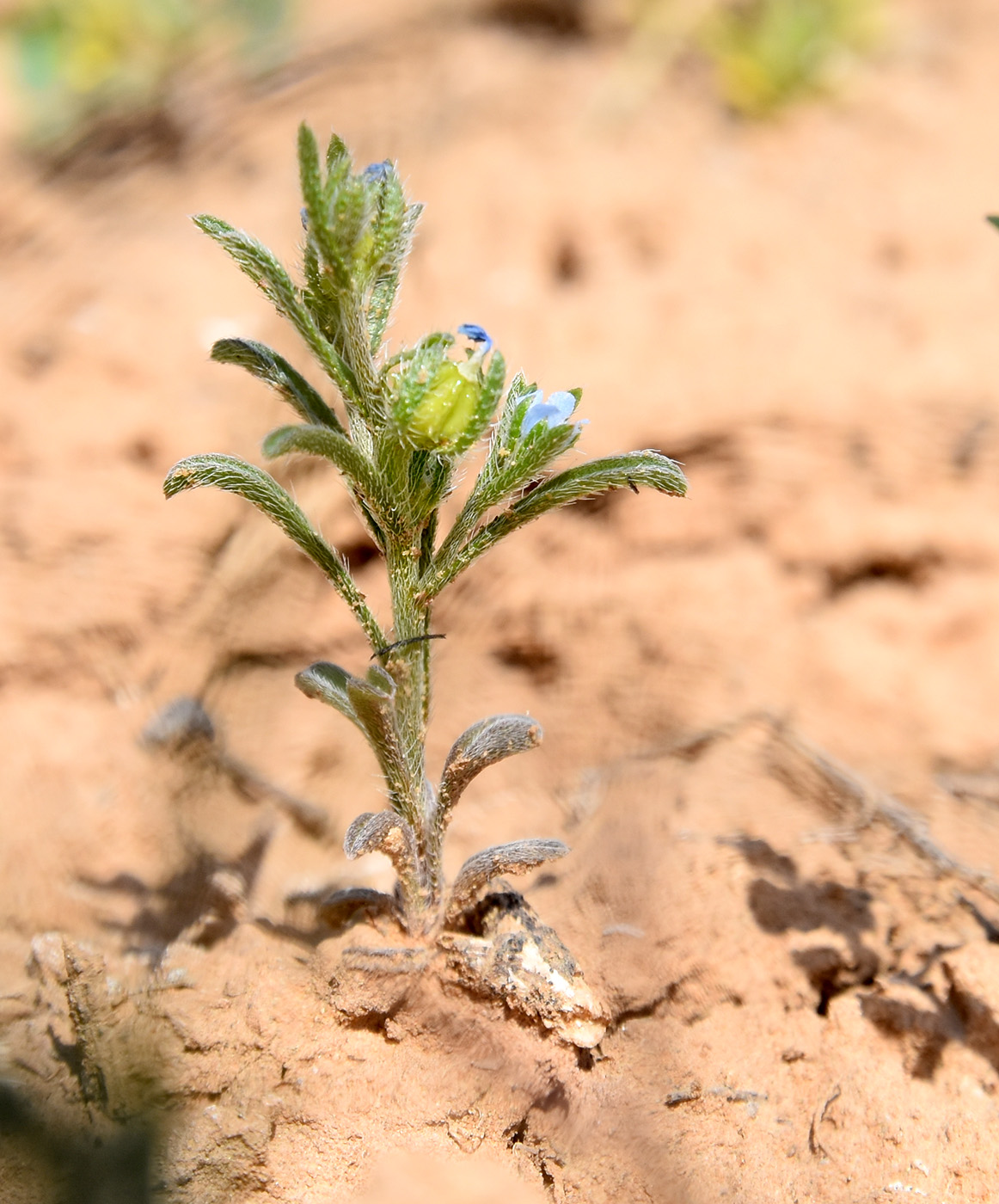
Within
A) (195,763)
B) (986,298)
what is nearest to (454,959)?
(195,763)

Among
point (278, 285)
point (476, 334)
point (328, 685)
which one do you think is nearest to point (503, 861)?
point (328, 685)

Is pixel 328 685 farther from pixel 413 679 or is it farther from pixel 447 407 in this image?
pixel 447 407

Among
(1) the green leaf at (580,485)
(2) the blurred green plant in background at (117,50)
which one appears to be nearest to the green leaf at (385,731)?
(1) the green leaf at (580,485)

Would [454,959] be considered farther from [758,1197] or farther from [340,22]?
[340,22]

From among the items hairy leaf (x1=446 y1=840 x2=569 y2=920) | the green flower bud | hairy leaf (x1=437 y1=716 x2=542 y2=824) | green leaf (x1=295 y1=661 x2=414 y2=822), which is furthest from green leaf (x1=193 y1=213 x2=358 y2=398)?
hairy leaf (x1=446 y1=840 x2=569 y2=920)

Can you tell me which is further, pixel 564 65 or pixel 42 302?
pixel 564 65

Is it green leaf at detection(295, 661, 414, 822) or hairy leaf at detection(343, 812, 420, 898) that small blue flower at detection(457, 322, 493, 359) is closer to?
green leaf at detection(295, 661, 414, 822)

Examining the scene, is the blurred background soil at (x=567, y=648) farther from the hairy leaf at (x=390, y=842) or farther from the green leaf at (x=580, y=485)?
the green leaf at (x=580, y=485)
